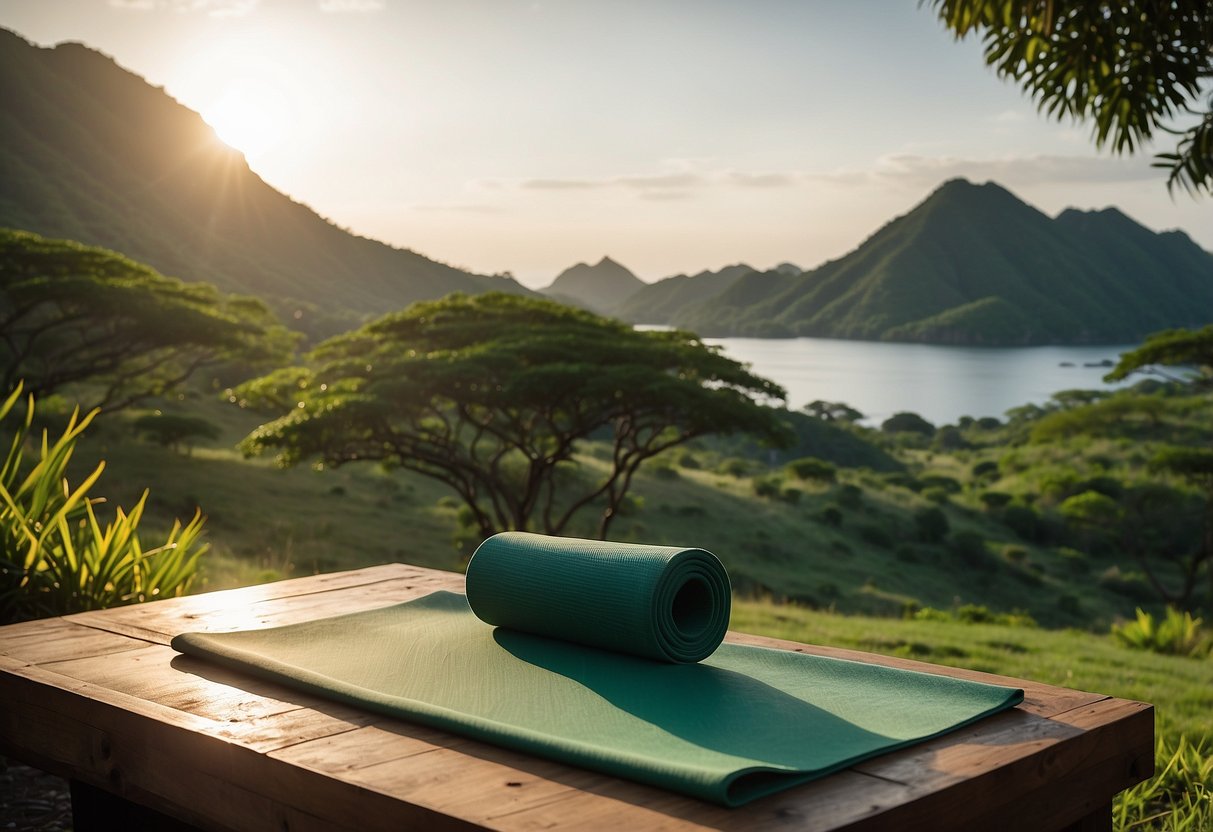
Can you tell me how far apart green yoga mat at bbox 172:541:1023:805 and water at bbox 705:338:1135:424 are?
6195cm

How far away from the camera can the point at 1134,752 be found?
1.72m

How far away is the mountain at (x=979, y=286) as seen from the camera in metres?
83.7

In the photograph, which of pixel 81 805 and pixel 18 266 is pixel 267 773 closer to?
pixel 81 805

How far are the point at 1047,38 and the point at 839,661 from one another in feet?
14.2

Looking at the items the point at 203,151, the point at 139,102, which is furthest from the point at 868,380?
the point at 139,102

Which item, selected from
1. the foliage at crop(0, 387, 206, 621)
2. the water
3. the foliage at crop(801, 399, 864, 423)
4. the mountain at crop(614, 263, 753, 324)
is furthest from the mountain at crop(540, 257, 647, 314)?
the foliage at crop(0, 387, 206, 621)

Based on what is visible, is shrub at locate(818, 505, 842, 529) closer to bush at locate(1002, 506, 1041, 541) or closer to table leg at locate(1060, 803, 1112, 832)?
bush at locate(1002, 506, 1041, 541)

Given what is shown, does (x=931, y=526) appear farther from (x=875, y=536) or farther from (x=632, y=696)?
(x=632, y=696)

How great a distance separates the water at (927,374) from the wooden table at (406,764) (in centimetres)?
6210

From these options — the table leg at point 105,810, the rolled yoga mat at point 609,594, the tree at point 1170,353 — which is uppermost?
the tree at point 1170,353

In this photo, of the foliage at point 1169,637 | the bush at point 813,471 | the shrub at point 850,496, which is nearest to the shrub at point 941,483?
the bush at point 813,471

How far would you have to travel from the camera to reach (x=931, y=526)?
28031 mm

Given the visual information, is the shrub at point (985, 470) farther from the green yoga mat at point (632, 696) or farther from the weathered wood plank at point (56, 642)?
the weathered wood plank at point (56, 642)

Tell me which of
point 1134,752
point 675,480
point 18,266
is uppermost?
point 18,266
